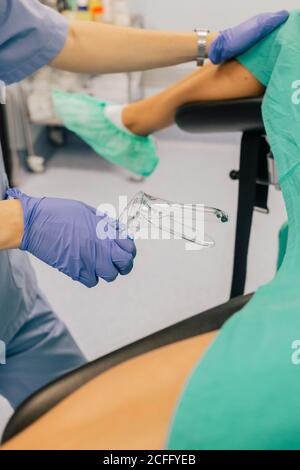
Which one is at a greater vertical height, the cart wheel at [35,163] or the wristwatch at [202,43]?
the wristwatch at [202,43]

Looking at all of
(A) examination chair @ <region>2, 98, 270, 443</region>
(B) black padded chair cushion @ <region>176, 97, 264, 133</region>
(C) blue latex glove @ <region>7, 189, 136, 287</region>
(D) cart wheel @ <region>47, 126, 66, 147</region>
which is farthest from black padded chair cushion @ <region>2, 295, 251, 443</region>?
(D) cart wheel @ <region>47, 126, 66, 147</region>

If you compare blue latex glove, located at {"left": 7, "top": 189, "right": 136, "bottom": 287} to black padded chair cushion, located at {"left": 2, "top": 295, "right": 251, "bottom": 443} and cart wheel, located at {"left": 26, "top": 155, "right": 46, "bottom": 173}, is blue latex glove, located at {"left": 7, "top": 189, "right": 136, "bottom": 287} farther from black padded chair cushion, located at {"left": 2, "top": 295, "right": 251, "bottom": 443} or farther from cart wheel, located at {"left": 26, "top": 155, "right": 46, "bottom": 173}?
cart wheel, located at {"left": 26, "top": 155, "right": 46, "bottom": 173}

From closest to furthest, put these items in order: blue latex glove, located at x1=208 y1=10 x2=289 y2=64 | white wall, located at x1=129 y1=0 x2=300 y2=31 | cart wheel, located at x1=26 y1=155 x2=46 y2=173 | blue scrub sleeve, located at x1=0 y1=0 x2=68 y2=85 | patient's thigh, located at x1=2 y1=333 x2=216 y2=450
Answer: patient's thigh, located at x1=2 y1=333 x2=216 y2=450 < blue scrub sleeve, located at x1=0 y1=0 x2=68 y2=85 < blue latex glove, located at x1=208 y1=10 x2=289 y2=64 < white wall, located at x1=129 y1=0 x2=300 y2=31 < cart wheel, located at x1=26 y1=155 x2=46 y2=173

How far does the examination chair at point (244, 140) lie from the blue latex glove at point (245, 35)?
110 mm

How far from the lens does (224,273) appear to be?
1946 mm

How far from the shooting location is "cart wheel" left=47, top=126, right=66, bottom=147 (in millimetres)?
2845

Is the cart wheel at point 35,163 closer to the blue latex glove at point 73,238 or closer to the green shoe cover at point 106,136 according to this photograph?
the green shoe cover at point 106,136

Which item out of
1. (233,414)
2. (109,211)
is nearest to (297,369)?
(233,414)

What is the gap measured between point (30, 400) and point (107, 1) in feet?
6.95

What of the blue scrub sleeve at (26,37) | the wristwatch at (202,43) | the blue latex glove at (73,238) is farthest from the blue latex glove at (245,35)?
the blue latex glove at (73,238)

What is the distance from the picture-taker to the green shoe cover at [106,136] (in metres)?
1.50

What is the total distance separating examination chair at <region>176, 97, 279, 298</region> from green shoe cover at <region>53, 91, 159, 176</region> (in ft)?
0.85

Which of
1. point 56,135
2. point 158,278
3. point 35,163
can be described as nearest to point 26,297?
point 158,278

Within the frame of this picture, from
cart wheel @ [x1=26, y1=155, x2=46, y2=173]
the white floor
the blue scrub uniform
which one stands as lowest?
the white floor
